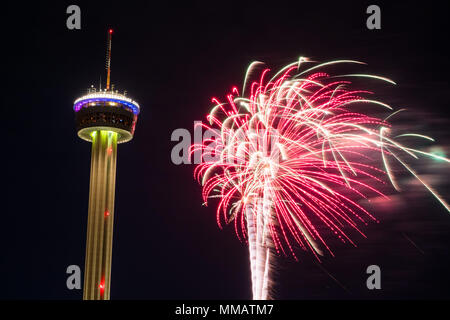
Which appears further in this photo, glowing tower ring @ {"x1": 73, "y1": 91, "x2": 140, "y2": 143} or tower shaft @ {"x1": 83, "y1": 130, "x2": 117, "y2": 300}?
glowing tower ring @ {"x1": 73, "y1": 91, "x2": 140, "y2": 143}

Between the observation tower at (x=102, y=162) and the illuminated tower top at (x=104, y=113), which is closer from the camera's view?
the observation tower at (x=102, y=162)

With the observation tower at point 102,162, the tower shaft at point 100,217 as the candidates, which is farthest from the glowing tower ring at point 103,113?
the tower shaft at point 100,217

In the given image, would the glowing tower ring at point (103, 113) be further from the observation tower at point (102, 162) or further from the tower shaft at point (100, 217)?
the tower shaft at point (100, 217)

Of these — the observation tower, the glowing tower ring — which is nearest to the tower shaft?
the observation tower

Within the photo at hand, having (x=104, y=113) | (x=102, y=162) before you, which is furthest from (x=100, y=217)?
(x=104, y=113)

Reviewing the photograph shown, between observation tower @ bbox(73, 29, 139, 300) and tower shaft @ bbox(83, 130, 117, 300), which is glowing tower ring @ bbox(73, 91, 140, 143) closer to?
observation tower @ bbox(73, 29, 139, 300)

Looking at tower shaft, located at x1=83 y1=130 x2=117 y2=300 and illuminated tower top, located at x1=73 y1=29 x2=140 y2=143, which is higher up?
illuminated tower top, located at x1=73 y1=29 x2=140 y2=143

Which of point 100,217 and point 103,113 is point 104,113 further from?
point 100,217
